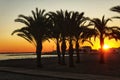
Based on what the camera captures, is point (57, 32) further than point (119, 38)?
Yes

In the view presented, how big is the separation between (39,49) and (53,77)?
16179mm

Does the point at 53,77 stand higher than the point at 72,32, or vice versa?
the point at 72,32

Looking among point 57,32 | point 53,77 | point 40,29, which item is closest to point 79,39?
point 57,32

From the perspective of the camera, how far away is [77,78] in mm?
26312

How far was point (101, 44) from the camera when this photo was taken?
45.2 m

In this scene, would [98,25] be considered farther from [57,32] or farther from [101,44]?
[57,32]

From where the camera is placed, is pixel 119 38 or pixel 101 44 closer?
pixel 119 38

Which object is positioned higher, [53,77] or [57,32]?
[57,32]

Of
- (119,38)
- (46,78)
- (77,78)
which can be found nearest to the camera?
(77,78)

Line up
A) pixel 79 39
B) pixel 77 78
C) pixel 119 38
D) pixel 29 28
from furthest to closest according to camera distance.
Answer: pixel 79 39, pixel 29 28, pixel 119 38, pixel 77 78

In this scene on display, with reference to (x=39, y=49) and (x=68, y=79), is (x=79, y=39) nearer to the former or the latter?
(x=39, y=49)

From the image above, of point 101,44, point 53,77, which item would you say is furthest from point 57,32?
point 53,77

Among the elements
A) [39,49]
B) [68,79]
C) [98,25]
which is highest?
[98,25]

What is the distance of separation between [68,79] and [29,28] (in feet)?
61.8
